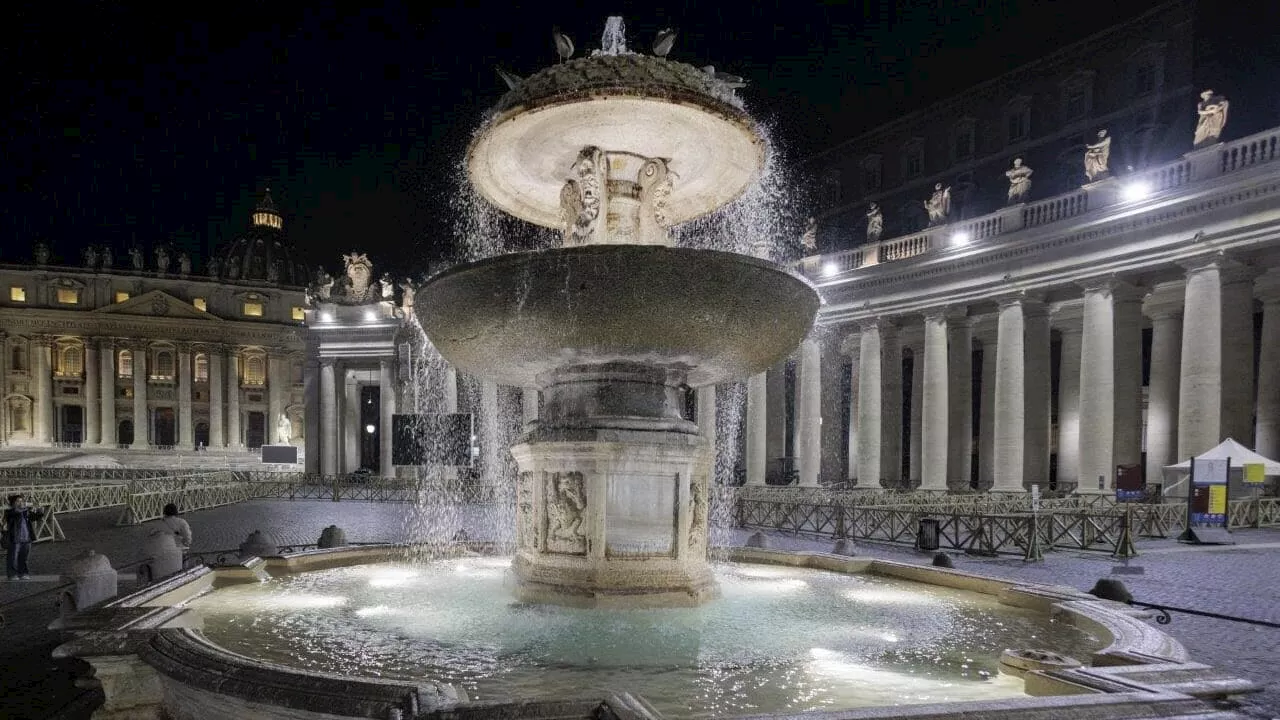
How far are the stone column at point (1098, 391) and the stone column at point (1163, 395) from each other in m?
2.89

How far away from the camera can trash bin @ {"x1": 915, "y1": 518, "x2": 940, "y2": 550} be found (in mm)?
19469

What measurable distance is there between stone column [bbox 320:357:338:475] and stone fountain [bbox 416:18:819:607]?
4830cm

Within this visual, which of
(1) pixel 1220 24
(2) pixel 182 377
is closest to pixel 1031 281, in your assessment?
(1) pixel 1220 24

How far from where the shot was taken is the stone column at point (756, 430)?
4300cm

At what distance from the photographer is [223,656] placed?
16.8ft

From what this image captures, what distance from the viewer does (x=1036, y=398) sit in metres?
36.4

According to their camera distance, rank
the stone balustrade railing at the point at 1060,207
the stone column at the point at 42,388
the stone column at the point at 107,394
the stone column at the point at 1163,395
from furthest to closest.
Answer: the stone column at the point at 107,394 → the stone column at the point at 42,388 → the stone column at the point at 1163,395 → the stone balustrade railing at the point at 1060,207

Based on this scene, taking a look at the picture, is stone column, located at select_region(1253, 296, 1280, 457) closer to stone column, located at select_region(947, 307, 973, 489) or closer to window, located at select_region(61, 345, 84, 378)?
stone column, located at select_region(947, 307, 973, 489)

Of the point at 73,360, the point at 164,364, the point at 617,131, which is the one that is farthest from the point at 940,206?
the point at 73,360

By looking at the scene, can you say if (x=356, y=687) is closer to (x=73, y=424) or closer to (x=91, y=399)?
(x=91, y=399)

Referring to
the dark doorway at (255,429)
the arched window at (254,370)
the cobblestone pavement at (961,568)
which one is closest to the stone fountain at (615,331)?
the cobblestone pavement at (961,568)

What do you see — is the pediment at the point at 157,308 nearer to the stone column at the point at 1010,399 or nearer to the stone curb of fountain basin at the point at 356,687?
the stone column at the point at 1010,399

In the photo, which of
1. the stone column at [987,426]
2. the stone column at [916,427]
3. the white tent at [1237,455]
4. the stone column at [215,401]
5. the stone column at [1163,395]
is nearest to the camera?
the white tent at [1237,455]

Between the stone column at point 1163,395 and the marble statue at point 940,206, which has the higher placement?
the marble statue at point 940,206
